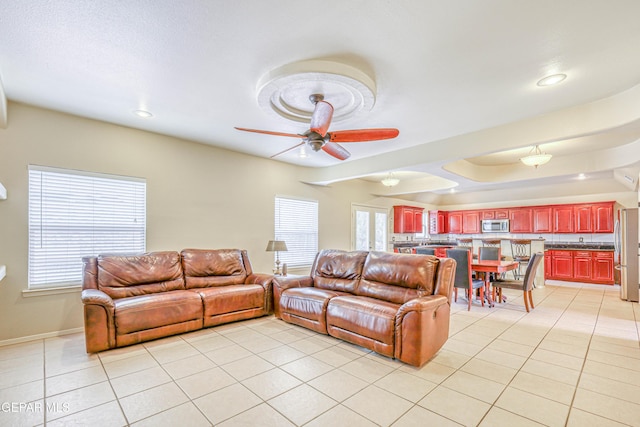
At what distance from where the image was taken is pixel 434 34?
7.25 ft

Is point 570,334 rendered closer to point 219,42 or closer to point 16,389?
point 219,42

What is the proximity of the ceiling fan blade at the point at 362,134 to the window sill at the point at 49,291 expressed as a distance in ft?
12.3

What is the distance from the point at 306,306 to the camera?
3844mm

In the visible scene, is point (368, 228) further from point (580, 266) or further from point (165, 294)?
point (165, 294)

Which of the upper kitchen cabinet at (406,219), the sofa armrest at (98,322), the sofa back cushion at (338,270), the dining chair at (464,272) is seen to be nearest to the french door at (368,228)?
the upper kitchen cabinet at (406,219)

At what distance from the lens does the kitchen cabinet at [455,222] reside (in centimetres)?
1000

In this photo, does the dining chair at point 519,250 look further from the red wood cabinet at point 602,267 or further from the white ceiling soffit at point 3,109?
the white ceiling soffit at point 3,109

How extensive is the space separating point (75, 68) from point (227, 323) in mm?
3290

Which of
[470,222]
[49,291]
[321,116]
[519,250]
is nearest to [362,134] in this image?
[321,116]

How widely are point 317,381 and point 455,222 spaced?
8.91m

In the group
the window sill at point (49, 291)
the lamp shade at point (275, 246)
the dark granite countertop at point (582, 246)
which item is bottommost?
the window sill at point (49, 291)

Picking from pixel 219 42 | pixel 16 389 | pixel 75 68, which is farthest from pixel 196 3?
pixel 16 389

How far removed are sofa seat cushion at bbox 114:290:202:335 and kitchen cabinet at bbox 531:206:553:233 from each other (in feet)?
28.9

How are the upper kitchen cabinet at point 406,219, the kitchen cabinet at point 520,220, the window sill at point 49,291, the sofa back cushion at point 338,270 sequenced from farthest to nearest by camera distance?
the upper kitchen cabinet at point 406,219 < the kitchen cabinet at point 520,220 < the sofa back cushion at point 338,270 < the window sill at point 49,291
